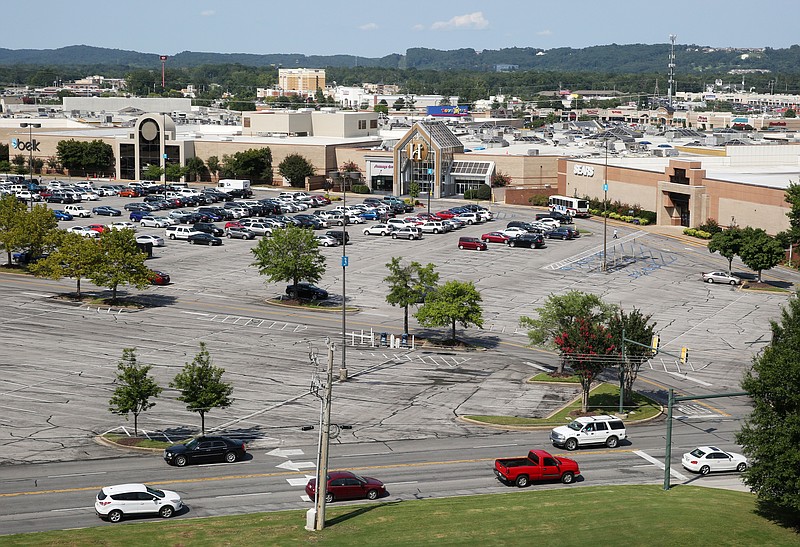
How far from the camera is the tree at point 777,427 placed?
39094 mm

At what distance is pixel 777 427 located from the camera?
1572 inches

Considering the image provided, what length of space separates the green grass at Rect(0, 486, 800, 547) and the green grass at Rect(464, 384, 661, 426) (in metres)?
12.8

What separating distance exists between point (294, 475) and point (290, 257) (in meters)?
35.9

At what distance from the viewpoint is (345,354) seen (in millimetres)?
67125

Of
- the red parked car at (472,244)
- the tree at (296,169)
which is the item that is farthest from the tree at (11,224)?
the tree at (296,169)

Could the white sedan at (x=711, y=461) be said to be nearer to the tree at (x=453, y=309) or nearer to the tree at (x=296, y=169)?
the tree at (x=453, y=309)

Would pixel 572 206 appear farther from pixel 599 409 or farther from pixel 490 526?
pixel 490 526

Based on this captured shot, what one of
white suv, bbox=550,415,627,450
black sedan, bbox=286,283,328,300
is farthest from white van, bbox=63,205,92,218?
white suv, bbox=550,415,627,450

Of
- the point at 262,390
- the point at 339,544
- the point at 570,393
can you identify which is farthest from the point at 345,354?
the point at 339,544

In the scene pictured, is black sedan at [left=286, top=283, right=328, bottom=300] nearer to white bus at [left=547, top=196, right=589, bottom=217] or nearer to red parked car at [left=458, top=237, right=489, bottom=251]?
red parked car at [left=458, top=237, right=489, bottom=251]

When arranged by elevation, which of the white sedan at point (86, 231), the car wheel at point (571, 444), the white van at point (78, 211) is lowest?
the car wheel at point (571, 444)

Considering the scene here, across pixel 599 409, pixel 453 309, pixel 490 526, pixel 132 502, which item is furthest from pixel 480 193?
pixel 132 502

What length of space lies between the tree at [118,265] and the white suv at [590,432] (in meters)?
38.5

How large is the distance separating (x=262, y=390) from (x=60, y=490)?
17.8 meters
